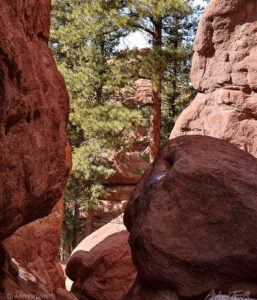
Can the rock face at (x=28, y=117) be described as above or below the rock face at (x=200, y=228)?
above

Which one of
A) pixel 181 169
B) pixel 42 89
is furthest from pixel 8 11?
pixel 181 169

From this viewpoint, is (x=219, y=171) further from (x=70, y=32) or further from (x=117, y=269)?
(x=70, y=32)

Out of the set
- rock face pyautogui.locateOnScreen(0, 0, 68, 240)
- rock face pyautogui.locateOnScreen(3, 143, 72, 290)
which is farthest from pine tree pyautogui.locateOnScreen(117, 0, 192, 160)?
rock face pyautogui.locateOnScreen(0, 0, 68, 240)

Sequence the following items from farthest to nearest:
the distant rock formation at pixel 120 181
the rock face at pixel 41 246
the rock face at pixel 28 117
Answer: the distant rock formation at pixel 120 181
the rock face at pixel 41 246
the rock face at pixel 28 117

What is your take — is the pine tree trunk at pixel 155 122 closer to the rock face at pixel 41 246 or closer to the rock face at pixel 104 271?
the rock face at pixel 41 246

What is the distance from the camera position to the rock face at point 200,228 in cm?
431

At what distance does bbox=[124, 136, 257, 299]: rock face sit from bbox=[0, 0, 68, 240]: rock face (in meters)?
A: 1.38

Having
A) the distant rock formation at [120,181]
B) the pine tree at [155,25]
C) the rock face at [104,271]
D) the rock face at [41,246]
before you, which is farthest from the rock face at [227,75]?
the distant rock formation at [120,181]

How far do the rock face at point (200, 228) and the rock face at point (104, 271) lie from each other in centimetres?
299

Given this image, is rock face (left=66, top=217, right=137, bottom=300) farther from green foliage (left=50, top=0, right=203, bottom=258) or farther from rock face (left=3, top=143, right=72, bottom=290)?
green foliage (left=50, top=0, right=203, bottom=258)

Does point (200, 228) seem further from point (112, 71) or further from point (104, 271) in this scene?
point (112, 71)

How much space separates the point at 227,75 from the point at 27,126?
658 centimetres

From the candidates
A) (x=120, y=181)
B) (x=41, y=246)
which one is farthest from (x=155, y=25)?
(x=120, y=181)

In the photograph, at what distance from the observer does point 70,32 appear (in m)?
12.6
